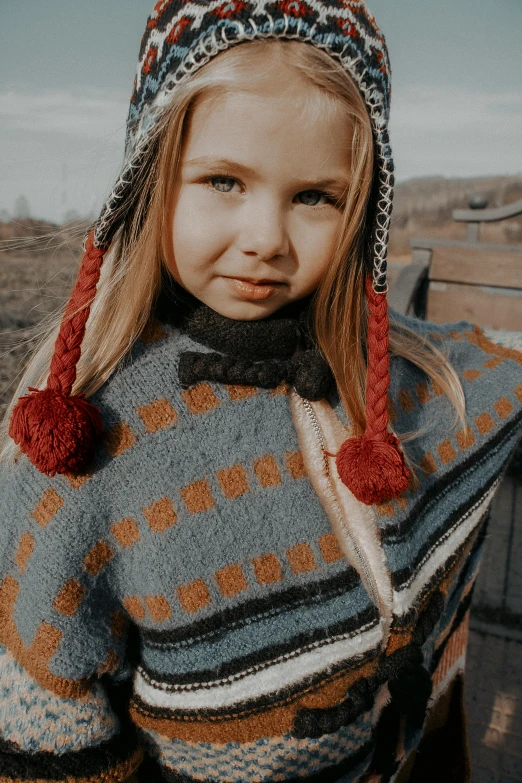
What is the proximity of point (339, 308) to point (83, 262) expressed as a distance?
0.45 metres

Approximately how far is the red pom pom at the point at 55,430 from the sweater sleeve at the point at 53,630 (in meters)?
0.06

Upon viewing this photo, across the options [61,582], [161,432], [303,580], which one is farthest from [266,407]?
[61,582]

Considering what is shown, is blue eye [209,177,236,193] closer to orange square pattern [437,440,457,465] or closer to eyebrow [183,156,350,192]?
eyebrow [183,156,350,192]

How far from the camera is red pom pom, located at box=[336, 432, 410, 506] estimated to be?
39.9 inches

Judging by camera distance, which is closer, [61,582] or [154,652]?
[61,582]

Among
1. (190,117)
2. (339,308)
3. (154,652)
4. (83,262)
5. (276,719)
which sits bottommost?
(276,719)

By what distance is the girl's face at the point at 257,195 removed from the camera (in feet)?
2.82

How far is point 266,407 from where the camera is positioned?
3.37ft

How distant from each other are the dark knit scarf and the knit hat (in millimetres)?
128

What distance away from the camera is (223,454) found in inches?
38.4

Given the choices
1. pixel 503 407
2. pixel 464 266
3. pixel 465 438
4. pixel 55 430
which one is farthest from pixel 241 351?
pixel 464 266

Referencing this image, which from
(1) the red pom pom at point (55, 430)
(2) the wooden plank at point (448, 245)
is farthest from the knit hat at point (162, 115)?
(2) the wooden plank at point (448, 245)

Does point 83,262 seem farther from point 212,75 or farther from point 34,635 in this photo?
point 34,635

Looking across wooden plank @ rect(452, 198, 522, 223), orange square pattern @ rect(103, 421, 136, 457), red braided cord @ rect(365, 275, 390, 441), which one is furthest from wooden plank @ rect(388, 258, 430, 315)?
orange square pattern @ rect(103, 421, 136, 457)
